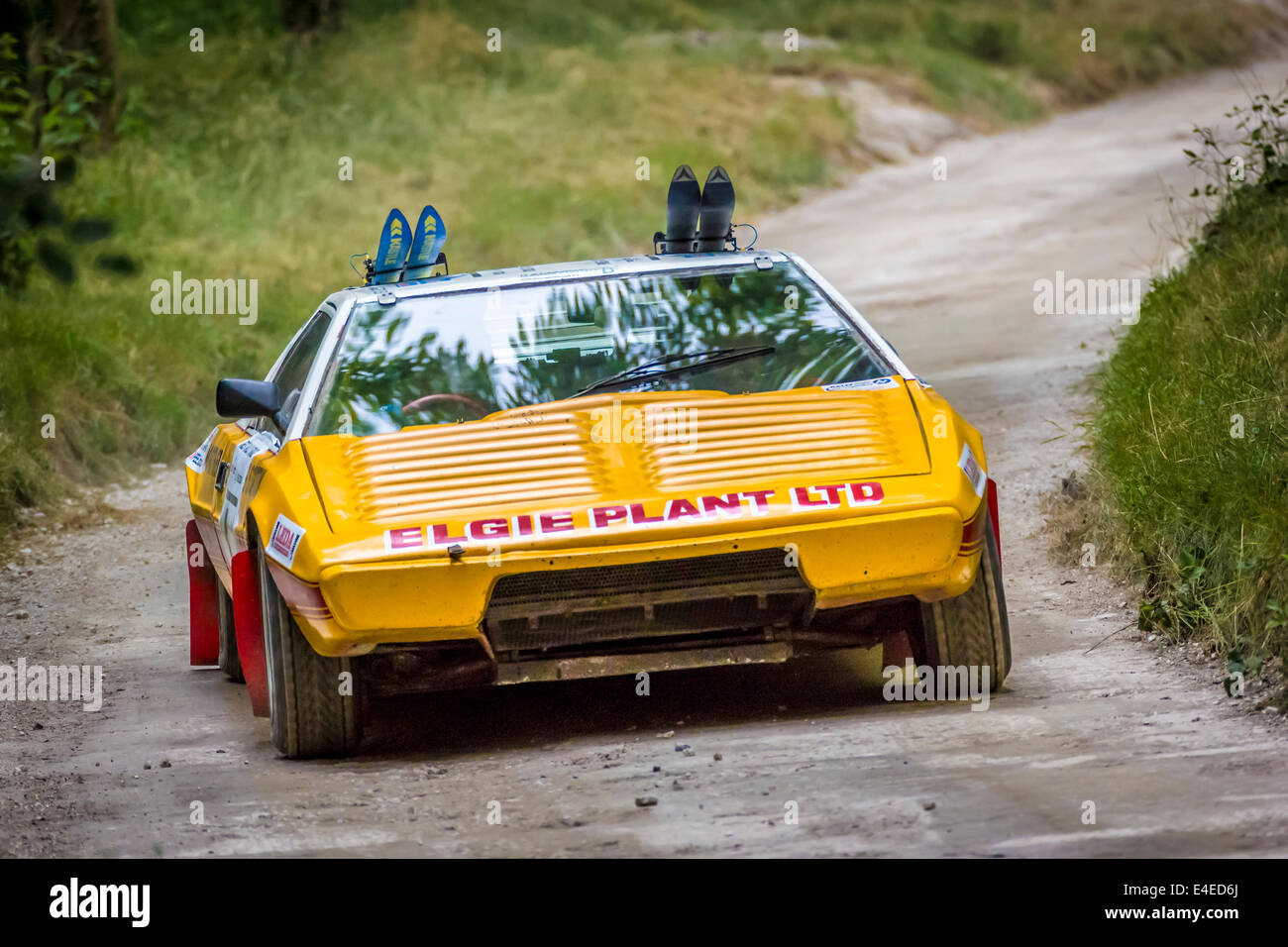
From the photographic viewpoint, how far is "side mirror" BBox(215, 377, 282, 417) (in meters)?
6.41

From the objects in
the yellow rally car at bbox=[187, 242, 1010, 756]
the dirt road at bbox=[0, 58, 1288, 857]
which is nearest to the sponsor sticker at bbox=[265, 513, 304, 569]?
the yellow rally car at bbox=[187, 242, 1010, 756]

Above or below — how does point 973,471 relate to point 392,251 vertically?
below

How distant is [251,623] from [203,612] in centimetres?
181

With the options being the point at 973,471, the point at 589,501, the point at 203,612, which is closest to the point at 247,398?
the point at 589,501

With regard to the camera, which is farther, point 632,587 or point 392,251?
point 392,251

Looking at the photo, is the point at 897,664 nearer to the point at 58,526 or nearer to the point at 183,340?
the point at 58,526

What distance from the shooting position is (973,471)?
600 cm

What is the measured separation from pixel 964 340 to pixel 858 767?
1049 centimetres

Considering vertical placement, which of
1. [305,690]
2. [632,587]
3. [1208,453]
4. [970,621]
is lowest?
[305,690]

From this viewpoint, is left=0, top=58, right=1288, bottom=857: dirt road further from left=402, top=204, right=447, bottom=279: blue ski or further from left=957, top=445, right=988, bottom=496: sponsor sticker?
left=402, top=204, right=447, bottom=279: blue ski

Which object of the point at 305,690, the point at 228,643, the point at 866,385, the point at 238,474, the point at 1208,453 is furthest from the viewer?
the point at 228,643

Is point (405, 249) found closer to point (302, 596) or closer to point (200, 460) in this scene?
point (200, 460)

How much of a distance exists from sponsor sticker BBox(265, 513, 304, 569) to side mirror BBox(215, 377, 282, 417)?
0.70 meters

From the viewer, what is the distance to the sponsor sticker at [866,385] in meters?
6.28
